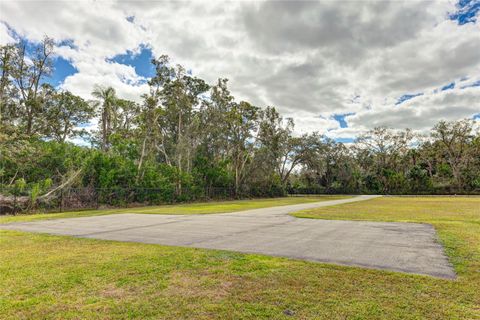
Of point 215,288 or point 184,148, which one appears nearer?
point 215,288

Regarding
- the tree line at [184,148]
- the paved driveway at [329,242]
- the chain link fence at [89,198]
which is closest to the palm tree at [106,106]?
the tree line at [184,148]

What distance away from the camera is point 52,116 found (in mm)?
28562

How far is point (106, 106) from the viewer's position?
1207 inches

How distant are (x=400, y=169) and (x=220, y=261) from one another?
5736 centimetres

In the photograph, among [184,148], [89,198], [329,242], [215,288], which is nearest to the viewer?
[215,288]

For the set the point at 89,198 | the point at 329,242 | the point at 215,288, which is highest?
the point at 89,198

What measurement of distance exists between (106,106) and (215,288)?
31047mm

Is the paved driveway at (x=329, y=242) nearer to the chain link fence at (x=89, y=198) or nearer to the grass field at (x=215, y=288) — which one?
the grass field at (x=215, y=288)

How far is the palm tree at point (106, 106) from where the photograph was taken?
29.4 meters

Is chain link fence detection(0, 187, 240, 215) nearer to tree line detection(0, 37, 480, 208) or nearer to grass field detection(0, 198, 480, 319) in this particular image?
tree line detection(0, 37, 480, 208)

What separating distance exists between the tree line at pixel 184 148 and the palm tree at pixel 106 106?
4.3 inches

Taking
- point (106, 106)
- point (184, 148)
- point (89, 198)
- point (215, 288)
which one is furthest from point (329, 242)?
point (106, 106)

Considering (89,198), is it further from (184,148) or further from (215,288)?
(215,288)

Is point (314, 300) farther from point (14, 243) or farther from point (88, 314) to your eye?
point (14, 243)
